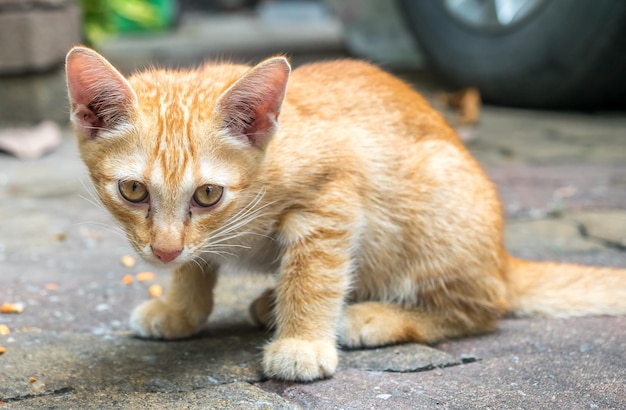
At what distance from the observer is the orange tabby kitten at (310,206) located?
6.82ft

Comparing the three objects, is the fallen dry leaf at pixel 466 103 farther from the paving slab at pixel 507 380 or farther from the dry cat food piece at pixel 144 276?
the paving slab at pixel 507 380

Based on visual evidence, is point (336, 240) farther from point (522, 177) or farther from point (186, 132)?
point (522, 177)

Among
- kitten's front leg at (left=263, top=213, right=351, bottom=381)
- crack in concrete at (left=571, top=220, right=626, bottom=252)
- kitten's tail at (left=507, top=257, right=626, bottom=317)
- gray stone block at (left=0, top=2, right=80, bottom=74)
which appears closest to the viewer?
kitten's front leg at (left=263, top=213, right=351, bottom=381)

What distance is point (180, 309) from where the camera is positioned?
253 cm

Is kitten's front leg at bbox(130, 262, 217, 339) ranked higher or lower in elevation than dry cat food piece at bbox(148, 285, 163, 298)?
higher

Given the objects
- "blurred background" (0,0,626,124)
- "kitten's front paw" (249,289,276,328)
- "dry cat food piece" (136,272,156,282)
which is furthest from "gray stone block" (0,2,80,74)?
"kitten's front paw" (249,289,276,328)

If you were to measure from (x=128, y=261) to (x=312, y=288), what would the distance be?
1.23m

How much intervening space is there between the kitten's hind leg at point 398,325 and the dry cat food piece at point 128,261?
3.59ft

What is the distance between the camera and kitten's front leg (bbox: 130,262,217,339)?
8.22 feet

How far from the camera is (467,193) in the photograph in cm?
256

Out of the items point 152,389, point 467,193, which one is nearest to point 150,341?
point 152,389

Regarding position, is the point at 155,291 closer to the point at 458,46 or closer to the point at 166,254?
the point at 166,254

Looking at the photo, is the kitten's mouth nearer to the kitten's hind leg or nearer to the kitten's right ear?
the kitten's right ear

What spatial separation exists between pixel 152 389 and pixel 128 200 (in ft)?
1.66
